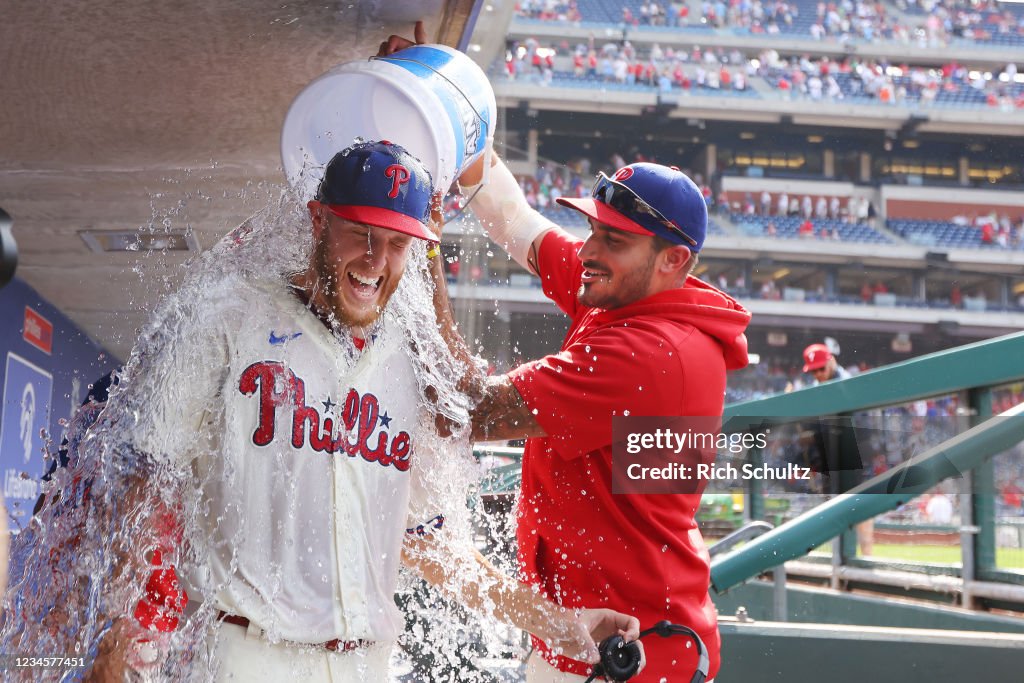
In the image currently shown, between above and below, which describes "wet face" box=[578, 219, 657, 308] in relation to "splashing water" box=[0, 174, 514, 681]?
above

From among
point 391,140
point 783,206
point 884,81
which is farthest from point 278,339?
point 884,81

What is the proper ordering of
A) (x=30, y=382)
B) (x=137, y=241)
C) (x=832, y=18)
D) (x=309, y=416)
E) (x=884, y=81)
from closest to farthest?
1. (x=309, y=416)
2. (x=137, y=241)
3. (x=30, y=382)
4. (x=884, y=81)
5. (x=832, y=18)

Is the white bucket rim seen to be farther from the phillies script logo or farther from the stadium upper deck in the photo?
the stadium upper deck

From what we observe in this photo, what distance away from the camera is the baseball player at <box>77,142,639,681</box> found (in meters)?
1.80

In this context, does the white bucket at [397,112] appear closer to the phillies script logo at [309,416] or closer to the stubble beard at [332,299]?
the stubble beard at [332,299]

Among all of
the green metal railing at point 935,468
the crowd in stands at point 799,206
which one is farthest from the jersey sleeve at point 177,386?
the crowd in stands at point 799,206

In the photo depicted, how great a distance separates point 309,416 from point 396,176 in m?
0.47

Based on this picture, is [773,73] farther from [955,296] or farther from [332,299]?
[332,299]

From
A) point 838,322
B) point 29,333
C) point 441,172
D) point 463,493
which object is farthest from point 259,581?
point 838,322

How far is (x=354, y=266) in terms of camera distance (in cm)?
193

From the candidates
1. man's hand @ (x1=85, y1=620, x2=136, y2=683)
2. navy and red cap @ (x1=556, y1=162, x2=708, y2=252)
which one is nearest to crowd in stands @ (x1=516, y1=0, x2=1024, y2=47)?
navy and red cap @ (x1=556, y1=162, x2=708, y2=252)

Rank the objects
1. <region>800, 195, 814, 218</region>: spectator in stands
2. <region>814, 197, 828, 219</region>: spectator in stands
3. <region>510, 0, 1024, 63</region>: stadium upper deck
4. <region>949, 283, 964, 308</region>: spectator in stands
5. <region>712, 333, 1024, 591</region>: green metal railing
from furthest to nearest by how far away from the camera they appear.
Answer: <region>510, 0, 1024, 63</region>: stadium upper deck < <region>814, 197, 828, 219</region>: spectator in stands < <region>800, 195, 814, 218</region>: spectator in stands < <region>949, 283, 964, 308</region>: spectator in stands < <region>712, 333, 1024, 591</region>: green metal railing

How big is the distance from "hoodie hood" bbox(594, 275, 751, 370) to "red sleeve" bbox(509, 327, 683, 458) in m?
0.15

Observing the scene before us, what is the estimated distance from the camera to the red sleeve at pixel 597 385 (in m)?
2.50
